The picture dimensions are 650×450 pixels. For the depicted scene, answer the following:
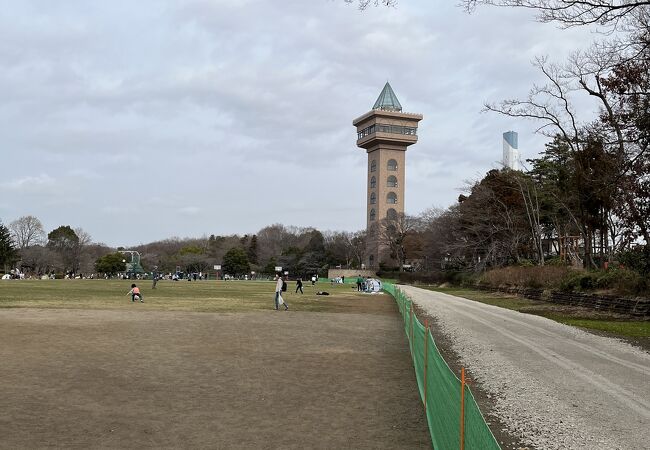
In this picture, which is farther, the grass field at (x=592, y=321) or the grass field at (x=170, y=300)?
the grass field at (x=170, y=300)

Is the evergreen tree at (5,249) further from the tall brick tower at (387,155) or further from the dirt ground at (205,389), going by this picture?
the dirt ground at (205,389)

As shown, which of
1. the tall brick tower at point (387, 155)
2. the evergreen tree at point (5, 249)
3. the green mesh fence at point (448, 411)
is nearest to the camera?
the green mesh fence at point (448, 411)

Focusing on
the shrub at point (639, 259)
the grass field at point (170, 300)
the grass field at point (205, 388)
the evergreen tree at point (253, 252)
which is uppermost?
the evergreen tree at point (253, 252)

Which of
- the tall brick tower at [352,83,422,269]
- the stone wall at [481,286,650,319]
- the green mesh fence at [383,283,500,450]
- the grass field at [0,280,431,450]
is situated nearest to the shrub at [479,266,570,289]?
the stone wall at [481,286,650,319]

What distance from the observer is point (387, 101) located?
466 ft

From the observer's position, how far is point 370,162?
13875 centimetres

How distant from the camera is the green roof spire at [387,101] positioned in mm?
141250

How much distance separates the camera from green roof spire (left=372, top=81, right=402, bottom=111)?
141 meters

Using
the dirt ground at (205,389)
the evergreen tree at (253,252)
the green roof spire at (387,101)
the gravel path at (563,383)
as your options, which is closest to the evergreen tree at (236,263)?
the evergreen tree at (253,252)

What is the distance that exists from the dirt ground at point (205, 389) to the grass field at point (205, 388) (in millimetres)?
20

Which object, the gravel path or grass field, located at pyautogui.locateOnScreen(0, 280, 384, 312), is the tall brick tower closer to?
grass field, located at pyautogui.locateOnScreen(0, 280, 384, 312)

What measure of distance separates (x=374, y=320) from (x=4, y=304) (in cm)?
1698

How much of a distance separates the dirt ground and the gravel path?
1444 millimetres

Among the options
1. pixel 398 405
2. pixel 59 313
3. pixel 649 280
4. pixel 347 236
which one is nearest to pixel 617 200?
pixel 649 280
